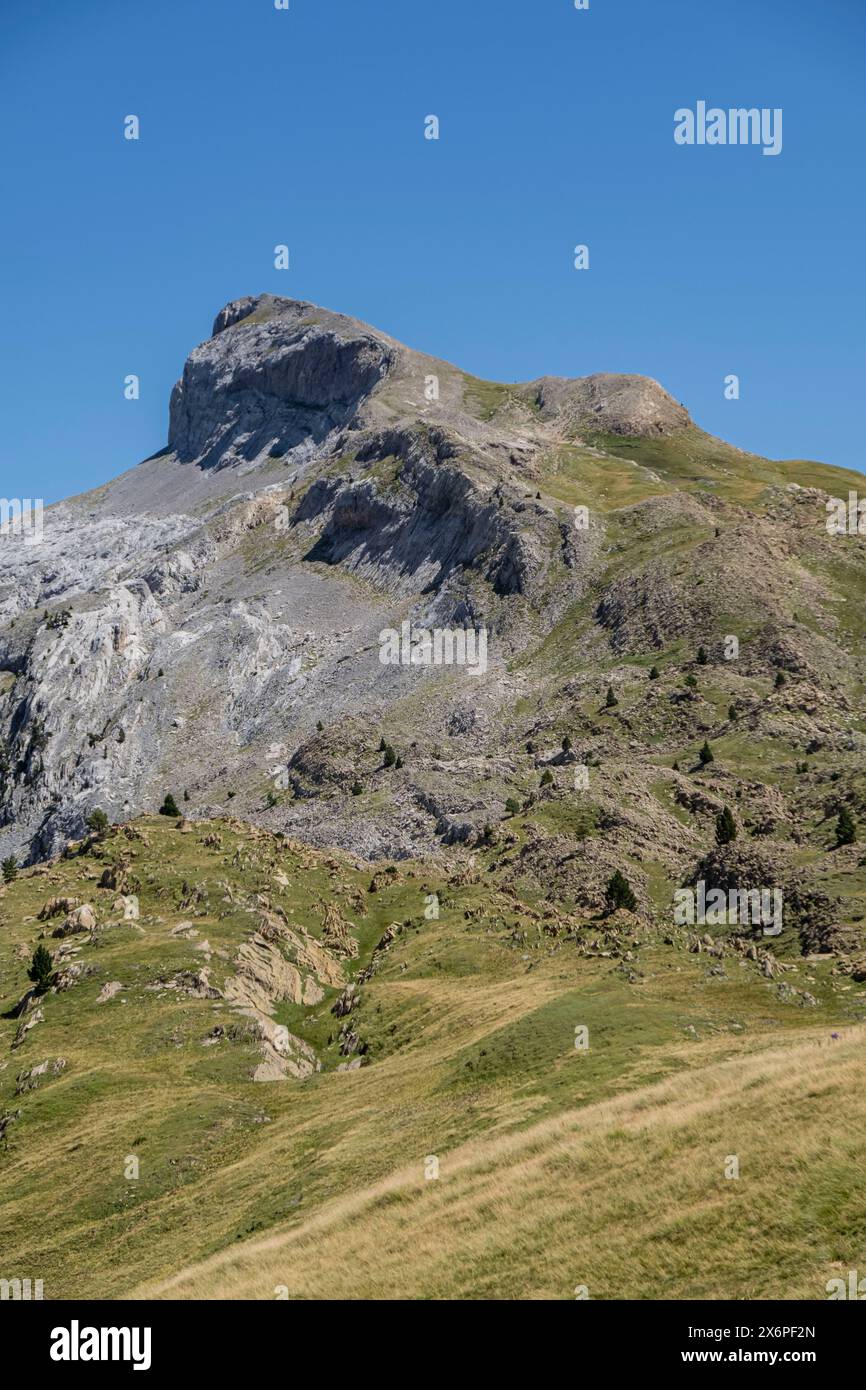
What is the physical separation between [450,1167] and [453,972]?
35.1 meters

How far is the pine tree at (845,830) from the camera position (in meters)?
79.3

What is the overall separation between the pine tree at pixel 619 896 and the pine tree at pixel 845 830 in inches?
642

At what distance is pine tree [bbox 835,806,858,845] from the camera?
260 ft

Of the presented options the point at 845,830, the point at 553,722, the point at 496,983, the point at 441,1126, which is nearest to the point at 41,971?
the point at 496,983

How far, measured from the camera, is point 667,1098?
113 feet

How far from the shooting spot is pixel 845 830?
79.4 metres

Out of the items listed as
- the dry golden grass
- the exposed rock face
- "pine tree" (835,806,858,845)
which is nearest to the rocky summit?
the dry golden grass

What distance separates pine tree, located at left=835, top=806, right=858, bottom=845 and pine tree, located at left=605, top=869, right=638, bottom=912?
1630cm

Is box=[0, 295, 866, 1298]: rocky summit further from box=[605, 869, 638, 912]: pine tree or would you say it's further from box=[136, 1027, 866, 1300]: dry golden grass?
box=[605, 869, 638, 912]: pine tree

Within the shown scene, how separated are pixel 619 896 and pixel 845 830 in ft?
59.0

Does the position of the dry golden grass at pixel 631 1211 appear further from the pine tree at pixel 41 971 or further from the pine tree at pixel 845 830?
the pine tree at pixel 845 830

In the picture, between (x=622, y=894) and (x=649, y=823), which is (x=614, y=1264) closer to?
(x=622, y=894)

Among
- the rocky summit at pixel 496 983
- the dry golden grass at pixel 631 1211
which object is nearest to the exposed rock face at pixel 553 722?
the rocky summit at pixel 496 983
